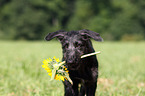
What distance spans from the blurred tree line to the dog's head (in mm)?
41107

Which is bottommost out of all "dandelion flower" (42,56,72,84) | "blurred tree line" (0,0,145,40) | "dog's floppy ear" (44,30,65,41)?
"dandelion flower" (42,56,72,84)

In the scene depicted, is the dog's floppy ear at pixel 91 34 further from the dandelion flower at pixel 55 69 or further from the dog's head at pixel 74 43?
the dandelion flower at pixel 55 69

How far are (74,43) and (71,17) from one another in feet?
196

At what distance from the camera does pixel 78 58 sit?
2893 mm

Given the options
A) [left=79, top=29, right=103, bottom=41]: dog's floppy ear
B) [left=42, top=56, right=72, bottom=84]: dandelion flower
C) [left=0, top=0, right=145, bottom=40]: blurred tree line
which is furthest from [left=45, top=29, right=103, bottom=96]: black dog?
[left=0, top=0, right=145, bottom=40]: blurred tree line

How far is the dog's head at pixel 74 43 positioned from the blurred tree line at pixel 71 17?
135 ft

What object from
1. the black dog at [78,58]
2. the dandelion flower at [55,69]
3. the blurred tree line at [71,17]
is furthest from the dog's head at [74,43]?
the blurred tree line at [71,17]

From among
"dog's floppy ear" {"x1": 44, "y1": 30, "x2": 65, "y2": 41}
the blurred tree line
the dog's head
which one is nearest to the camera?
the dog's head

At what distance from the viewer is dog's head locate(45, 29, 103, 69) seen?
2.85 m

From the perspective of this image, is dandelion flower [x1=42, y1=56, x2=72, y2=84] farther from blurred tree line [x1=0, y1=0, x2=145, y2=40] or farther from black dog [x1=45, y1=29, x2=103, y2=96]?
blurred tree line [x1=0, y1=0, x2=145, y2=40]

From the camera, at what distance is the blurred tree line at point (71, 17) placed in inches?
1913

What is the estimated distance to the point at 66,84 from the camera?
338 centimetres

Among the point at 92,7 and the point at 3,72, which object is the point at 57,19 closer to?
the point at 92,7

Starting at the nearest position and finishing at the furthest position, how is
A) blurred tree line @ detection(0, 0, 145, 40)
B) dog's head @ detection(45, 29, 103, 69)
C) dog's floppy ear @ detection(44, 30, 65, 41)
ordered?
dog's head @ detection(45, 29, 103, 69), dog's floppy ear @ detection(44, 30, 65, 41), blurred tree line @ detection(0, 0, 145, 40)
